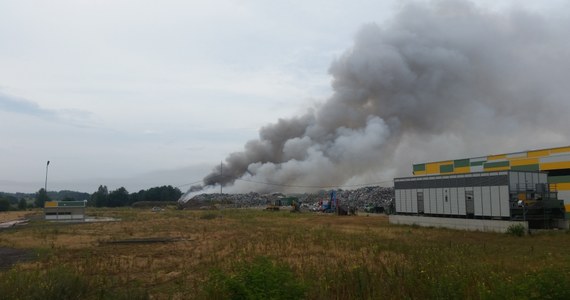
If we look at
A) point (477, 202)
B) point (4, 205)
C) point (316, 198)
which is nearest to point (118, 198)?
point (4, 205)

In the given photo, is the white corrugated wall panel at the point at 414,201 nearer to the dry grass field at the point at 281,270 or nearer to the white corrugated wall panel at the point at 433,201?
the white corrugated wall panel at the point at 433,201

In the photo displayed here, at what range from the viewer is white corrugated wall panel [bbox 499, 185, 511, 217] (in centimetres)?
2580

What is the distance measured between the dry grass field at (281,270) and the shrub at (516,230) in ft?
2.02

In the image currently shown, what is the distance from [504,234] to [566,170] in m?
13.1

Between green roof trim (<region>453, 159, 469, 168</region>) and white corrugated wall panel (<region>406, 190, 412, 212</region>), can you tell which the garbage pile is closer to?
green roof trim (<region>453, 159, 469, 168</region>)

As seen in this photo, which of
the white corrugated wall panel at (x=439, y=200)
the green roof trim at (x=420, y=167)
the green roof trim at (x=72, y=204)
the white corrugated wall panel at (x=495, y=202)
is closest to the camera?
the white corrugated wall panel at (x=495, y=202)

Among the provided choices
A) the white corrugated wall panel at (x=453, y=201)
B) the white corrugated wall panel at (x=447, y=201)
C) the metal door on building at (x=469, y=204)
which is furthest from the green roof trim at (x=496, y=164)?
the metal door on building at (x=469, y=204)

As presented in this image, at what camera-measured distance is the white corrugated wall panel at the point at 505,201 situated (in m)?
25.8

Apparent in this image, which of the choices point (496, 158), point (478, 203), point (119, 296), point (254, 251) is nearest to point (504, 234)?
point (478, 203)

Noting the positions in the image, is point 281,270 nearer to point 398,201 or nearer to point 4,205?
point 398,201

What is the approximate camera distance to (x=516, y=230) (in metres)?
23.8

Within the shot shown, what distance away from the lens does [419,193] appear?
109 ft

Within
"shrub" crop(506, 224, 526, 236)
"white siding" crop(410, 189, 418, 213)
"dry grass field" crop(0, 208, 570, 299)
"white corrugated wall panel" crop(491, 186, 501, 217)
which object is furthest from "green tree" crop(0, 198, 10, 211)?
"shrub" crop(506, 224, 526, 236)

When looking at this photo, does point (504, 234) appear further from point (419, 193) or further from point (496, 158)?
point (496, 158)
